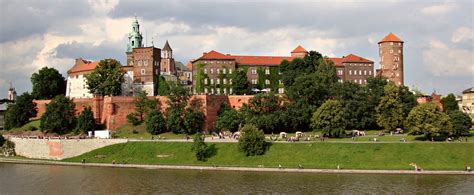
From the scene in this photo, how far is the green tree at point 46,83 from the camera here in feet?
262

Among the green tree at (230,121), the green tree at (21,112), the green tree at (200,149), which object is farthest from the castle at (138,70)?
the green tree at (200,149)

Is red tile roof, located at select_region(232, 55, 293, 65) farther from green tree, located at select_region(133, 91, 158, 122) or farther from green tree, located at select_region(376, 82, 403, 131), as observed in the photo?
green tree, located at select_region(376, 82, 403, 131)

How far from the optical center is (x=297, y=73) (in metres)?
74.6

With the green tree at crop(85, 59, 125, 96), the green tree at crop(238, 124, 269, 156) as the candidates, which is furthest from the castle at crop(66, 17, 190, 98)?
the green tree at crop(238, 124, 269, 156)

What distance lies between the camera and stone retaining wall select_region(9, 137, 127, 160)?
182 feet

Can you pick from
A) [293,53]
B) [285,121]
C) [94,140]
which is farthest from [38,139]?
[293,53]

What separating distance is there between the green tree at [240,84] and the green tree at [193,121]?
1623 centimetres

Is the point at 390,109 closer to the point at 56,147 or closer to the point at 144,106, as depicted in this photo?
the point at 144,106

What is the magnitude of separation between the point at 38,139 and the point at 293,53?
44.1 m

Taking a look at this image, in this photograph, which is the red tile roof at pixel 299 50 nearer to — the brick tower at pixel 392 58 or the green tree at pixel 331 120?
the brick tower at pixel 392 58

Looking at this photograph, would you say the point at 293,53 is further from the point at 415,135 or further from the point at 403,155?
the point at 403,155

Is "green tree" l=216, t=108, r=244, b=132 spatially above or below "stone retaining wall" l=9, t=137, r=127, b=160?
above

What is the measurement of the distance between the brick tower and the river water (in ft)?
164

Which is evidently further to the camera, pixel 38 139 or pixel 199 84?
pixel 199 84
